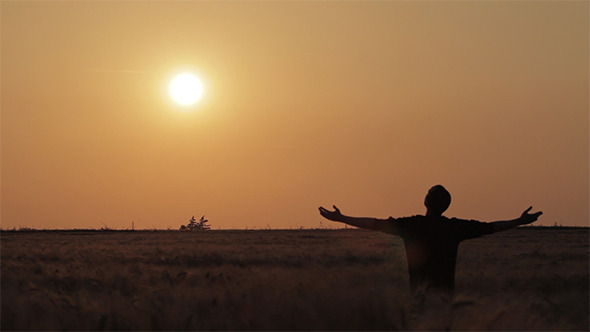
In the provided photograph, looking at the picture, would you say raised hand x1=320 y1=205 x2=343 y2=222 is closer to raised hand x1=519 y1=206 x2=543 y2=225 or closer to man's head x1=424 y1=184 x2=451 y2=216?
man's head x1=424 y1=184 x2=451 y2=216

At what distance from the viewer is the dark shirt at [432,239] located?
29.6ft

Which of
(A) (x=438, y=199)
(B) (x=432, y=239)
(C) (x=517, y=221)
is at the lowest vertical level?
(B) (x=432, y=239)

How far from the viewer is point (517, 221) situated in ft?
30.6

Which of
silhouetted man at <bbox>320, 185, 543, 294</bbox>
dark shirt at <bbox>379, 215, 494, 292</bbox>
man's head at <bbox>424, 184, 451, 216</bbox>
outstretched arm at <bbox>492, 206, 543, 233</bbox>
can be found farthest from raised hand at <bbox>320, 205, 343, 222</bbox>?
outstretched arm at <bbox>492, 206, 543, 233</bbox>

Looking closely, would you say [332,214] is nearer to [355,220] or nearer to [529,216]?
[355,220]

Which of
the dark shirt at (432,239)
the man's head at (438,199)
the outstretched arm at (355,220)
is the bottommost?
the dark shirt at (432,239)

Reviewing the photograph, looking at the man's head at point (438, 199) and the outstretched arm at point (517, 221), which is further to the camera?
the outstretched arm at point (517, 221)

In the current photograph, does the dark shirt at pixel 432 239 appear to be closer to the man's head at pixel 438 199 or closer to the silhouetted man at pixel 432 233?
the silhouetted man at pixel 432 233

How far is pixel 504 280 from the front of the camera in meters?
15.5

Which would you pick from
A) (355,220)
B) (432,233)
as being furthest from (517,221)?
(355,220)

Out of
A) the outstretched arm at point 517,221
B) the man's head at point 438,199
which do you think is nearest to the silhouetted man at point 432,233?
the man's head at point 438,199

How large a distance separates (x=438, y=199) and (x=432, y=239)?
0.41 meters

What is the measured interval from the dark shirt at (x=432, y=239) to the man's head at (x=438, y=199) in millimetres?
115

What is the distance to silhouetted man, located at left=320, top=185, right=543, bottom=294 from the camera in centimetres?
901
